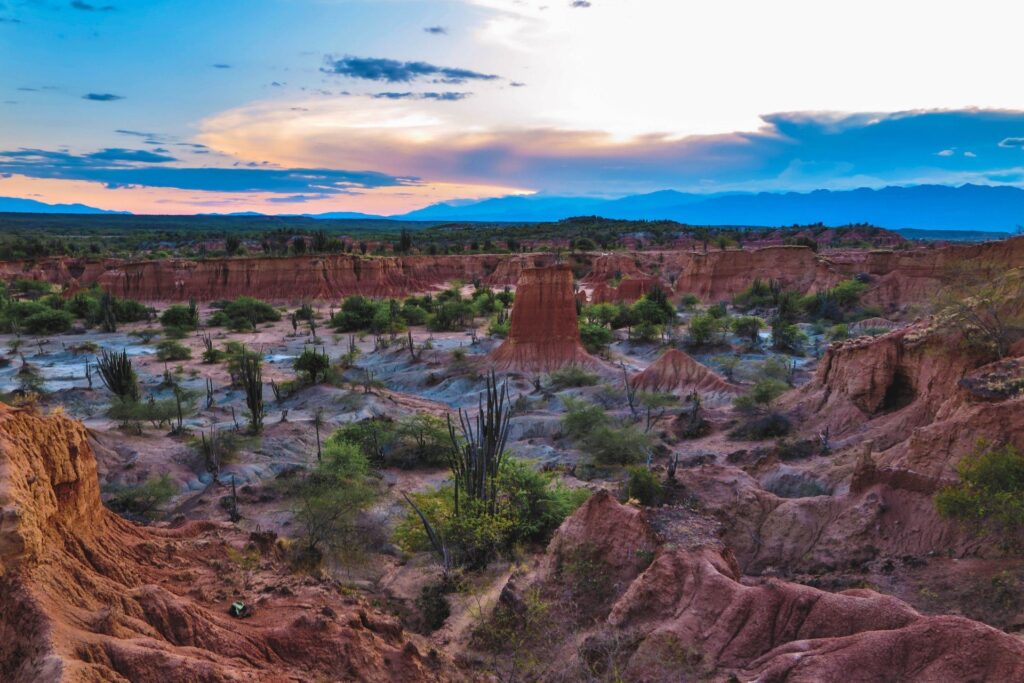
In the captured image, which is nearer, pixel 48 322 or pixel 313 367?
pixel 313 367

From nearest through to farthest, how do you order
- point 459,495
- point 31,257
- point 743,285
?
point 459,495 → point 743,285 → point 31,257

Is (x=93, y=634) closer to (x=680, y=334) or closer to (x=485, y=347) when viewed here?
(x=485, y=347)

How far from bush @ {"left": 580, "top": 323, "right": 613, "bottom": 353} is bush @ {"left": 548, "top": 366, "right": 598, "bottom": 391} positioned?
26.8 feet

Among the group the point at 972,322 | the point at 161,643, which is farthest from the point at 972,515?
the point at 161,643

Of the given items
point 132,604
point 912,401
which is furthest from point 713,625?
point 912,401

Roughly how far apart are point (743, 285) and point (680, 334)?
68.1ft

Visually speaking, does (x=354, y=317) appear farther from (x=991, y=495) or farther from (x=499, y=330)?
(x=991, y=495)

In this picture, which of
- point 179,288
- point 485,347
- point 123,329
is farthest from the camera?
point 179,288

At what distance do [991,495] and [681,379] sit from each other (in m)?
22.5

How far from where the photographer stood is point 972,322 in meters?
19.1

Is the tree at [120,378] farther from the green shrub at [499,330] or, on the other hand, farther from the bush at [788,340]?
the bush at [788,340]

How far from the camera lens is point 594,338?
46625 mm

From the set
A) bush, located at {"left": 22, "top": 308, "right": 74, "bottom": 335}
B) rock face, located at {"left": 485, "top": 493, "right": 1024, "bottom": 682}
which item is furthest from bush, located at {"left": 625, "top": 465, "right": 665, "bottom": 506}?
bush, located at {"left": 22, "top": 308, "right": 74, "bottom": 335}

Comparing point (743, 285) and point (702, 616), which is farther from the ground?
point (743, 285)
